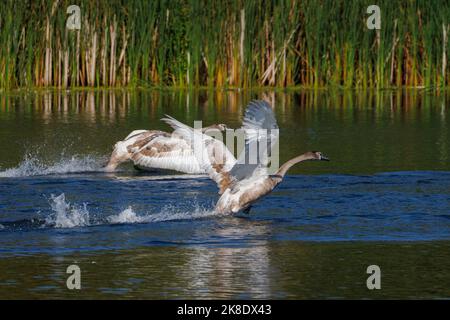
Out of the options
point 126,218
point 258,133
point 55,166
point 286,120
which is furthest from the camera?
point 286,120

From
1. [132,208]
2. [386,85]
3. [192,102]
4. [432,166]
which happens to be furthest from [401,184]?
[386,85]

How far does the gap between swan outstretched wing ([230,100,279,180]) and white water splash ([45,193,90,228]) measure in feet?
5.31

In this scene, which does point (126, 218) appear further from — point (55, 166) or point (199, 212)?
point (55, 166)

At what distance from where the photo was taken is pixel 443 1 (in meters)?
23.1

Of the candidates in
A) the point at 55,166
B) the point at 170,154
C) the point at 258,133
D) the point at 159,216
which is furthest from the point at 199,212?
the point at 55,166

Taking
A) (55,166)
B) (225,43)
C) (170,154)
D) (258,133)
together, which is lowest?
(55,166)

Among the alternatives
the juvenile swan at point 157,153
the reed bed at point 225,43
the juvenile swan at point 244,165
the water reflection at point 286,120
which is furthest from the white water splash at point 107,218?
the reed bed at point 225,43

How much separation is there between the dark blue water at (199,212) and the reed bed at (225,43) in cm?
1026

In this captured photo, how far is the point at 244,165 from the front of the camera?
11.0 metres

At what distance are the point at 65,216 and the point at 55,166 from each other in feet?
13.8

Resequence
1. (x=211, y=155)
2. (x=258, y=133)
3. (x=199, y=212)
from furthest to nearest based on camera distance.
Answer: (x=211, y=155) < (x=199, y=212) < (x=258, y=133)
